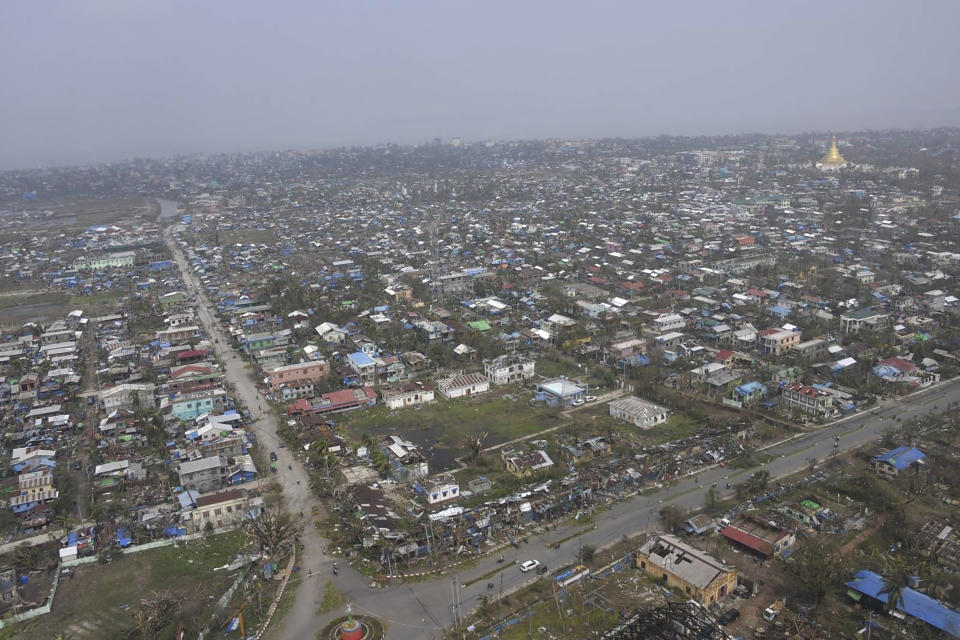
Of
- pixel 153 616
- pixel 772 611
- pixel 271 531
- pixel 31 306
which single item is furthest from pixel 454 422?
pixel 31 306

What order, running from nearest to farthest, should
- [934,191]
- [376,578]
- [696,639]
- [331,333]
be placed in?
[696,639] → [376,578] → [331,333] → [934,191]

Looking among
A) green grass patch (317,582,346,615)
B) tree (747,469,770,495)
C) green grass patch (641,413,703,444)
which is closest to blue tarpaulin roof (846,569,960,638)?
tree (747,469,770,495)

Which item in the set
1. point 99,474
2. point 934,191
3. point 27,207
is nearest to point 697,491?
point 99,474

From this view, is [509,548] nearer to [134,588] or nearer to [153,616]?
[153,616]

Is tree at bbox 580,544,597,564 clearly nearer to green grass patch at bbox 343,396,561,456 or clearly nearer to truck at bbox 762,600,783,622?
truck at bbox 762,600,783,622

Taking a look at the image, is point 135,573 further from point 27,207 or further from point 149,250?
point 27,207

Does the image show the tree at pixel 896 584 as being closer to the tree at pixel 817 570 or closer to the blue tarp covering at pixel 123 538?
the tree at pixel 817 570
